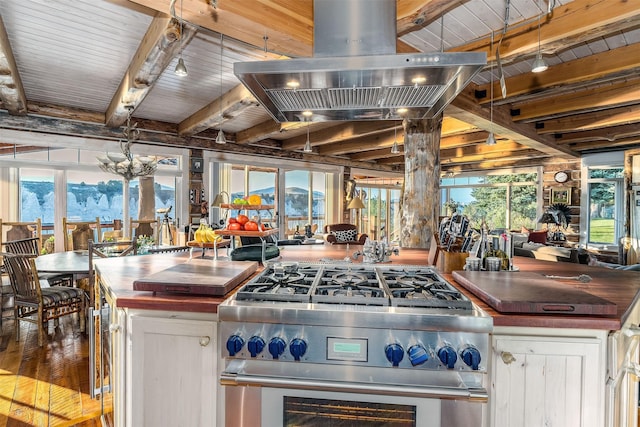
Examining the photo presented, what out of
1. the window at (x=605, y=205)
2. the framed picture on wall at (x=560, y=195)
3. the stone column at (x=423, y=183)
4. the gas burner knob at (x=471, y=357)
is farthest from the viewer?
the framed picture on wall at (x=560, y=195)

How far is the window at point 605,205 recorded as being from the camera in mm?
6863

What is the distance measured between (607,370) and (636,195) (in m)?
7.03

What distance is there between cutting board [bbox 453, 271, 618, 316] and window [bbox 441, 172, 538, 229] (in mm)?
7273

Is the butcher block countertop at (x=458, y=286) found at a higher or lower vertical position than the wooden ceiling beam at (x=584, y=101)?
lower

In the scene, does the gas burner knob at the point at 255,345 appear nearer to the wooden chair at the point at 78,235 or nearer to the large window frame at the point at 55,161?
the wooden chair at the point at 78,235

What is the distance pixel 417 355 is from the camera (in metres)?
1.24

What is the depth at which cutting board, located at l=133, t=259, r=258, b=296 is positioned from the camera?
1452 mm

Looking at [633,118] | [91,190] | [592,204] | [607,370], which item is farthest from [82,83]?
[592,204]

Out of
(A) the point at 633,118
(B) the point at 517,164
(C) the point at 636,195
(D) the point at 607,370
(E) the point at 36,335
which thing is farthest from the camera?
(B) the point at 517,164

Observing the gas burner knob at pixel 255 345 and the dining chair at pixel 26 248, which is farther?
the dining chair at pixel 26 248

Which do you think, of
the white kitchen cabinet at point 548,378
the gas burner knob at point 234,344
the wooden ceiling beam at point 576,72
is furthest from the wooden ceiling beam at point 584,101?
the gas burner knob at point 234,344

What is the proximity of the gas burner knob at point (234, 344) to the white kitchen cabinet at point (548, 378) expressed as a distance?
36.8 inches

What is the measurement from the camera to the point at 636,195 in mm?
6379

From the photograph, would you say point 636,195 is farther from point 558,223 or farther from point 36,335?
point 36,335
